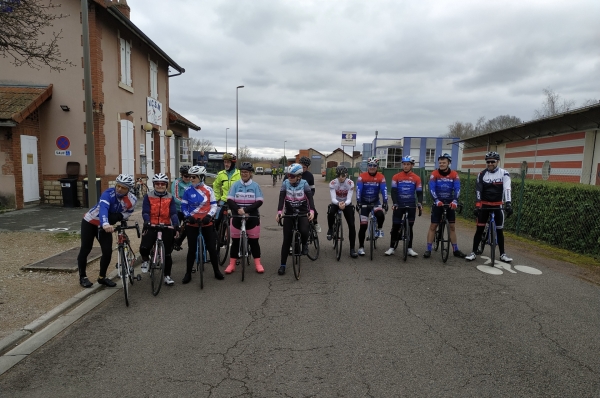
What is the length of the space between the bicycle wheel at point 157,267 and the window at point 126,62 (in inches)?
566

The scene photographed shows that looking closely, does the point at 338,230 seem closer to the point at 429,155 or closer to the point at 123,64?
the point at 123,64

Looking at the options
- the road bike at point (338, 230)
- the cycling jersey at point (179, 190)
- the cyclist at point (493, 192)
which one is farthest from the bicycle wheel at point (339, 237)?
the cycling jersey at point (179, 190)

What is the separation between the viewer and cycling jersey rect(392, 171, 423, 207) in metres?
7.60

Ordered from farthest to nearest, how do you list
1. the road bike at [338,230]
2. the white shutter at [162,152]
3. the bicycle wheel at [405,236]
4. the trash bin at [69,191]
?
the white shutter at [162,152] < the trash bin at [69,191] < the road bike at [338,230] < the bicycle wheel at [405,236]

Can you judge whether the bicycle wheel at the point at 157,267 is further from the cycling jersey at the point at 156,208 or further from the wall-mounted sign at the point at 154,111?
the wall-mounted sign at the point at 154,111

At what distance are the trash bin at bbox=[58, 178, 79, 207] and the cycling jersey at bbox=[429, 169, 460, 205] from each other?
13109 mm

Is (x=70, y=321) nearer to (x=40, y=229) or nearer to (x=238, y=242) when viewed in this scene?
(x=238, y=242)

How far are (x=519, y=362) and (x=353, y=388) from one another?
1.60 m

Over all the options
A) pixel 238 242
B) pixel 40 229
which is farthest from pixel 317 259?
pixel 40 229

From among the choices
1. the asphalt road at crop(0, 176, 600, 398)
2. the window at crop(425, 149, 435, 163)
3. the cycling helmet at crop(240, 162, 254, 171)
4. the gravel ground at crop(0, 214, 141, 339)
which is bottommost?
the gravel ground at crop(0, 214, 141, 339)

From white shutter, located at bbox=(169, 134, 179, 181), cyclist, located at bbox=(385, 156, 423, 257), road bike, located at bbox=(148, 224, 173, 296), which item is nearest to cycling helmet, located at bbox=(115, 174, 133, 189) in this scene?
road bike, located at bbox=(148, 224, 173, 296)

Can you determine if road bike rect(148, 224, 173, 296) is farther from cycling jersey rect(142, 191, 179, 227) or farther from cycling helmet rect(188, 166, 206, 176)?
cycling helmet rect(188, 166, 206, 176)

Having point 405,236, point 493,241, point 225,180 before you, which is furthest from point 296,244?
point 493,241

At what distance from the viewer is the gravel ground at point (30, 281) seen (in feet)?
16.1
